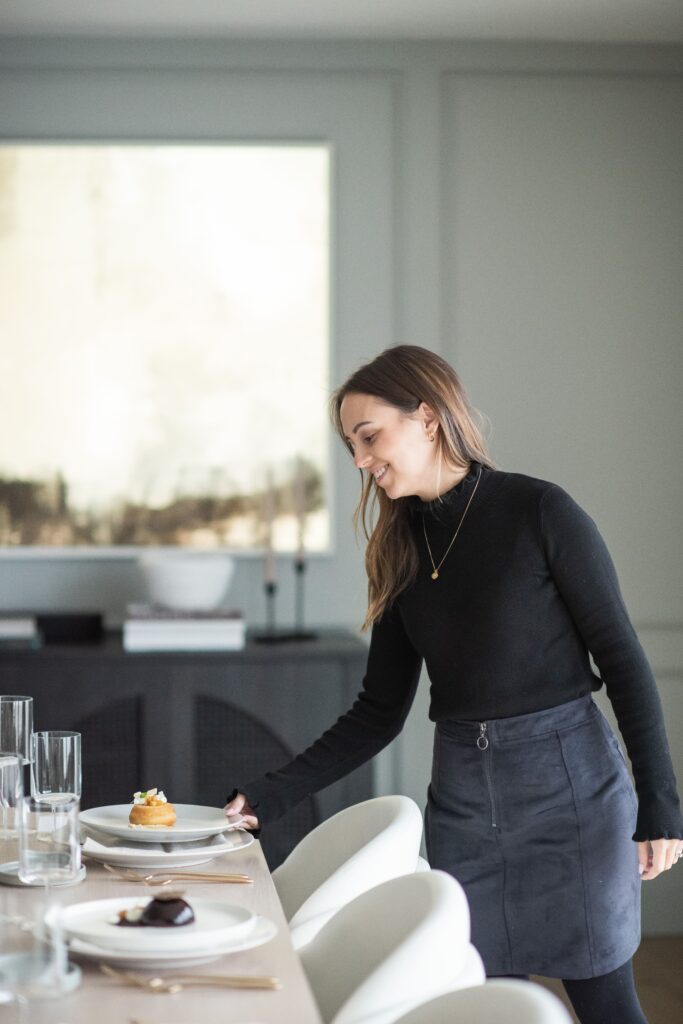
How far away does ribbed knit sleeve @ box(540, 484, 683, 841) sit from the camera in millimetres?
A: 1729

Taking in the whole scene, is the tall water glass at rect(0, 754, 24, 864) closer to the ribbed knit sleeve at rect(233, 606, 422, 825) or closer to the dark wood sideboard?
the ribbed knit sleeve at rect(233, 606, 422, 825)

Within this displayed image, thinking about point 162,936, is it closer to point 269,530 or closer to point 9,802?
point 9,802

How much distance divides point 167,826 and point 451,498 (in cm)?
68

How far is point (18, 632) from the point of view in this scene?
3.12m

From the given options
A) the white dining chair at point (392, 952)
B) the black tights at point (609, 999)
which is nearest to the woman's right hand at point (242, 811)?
the white dining chair at point (392, 952)

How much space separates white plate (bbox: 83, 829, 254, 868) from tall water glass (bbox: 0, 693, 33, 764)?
0.55 feet

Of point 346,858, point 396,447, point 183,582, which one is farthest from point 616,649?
point 183,582

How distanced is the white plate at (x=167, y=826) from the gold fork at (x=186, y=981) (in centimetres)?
53

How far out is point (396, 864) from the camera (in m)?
1.86

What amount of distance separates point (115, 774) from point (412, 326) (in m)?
1.52

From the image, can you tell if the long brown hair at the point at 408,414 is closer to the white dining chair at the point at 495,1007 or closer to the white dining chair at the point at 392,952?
the white dining chair at the point at 392,952

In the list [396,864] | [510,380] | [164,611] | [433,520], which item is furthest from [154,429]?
[396,864]

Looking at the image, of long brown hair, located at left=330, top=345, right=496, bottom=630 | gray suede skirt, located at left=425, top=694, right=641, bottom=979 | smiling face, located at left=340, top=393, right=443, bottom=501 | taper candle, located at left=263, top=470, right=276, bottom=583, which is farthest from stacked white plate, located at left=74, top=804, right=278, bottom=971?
taper candle, located at left=263, top=470, right=276, bottom=583

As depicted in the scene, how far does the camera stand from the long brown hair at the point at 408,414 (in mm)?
1976
